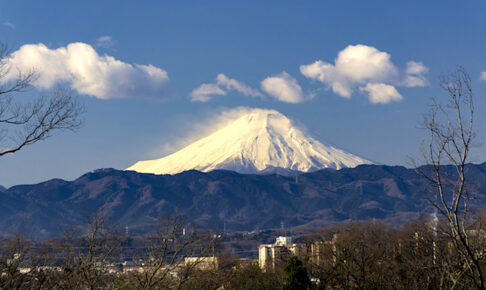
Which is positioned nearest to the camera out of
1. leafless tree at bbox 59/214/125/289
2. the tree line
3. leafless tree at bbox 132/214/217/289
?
leafless tree at bbox 132/214/217/289

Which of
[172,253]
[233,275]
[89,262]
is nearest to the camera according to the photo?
[89,262]

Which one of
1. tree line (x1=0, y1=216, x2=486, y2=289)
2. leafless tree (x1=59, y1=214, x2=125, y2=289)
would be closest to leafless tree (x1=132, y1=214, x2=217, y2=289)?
tree line (x1=0, y1=216, x2=486, y2=289)

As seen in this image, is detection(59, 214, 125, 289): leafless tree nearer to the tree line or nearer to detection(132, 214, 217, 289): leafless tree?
the tree line

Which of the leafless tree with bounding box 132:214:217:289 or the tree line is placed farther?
the tree line

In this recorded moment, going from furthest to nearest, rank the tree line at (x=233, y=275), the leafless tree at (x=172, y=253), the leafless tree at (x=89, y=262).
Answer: the tree line at (x=233, y=275) < the leafless tree at (x=89, y=262) < the leafless tree at (x=172, y=253)

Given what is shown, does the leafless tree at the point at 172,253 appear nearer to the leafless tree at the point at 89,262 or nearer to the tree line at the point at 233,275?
the tree line at the point at 233,275

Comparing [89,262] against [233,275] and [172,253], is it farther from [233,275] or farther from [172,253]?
[233,275]

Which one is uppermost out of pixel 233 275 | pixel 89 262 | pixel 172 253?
pixel 172 253

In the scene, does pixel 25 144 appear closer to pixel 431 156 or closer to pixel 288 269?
pixel 431 156

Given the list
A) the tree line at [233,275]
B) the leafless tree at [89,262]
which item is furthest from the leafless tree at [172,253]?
the leafless tree at [89,262]

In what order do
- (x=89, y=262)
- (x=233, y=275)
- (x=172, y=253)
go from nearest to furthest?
(x=89, y=262) < (x=172, y=253) < (x=233, y=275)

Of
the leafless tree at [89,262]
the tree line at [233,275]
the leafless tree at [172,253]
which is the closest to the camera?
the leafless tree at [172,253]

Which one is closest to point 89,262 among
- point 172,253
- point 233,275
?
point 172,253

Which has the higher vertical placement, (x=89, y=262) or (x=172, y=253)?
(x=172, y=253)
